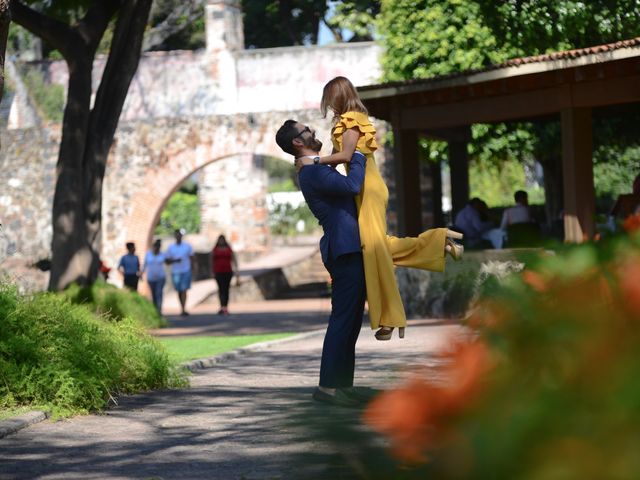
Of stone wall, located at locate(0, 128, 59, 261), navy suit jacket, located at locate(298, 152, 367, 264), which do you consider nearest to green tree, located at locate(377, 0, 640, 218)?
stone wall, located at locate(0, 128, 59, 261)

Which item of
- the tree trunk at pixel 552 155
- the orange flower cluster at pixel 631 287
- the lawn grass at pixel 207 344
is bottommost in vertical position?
the lawn grass at pixel 207 344

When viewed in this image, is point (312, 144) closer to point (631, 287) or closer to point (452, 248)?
point (452, 248)

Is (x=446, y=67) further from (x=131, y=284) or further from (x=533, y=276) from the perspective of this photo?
(x=533, y=276)

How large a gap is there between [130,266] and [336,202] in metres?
15.7

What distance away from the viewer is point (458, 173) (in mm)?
23109

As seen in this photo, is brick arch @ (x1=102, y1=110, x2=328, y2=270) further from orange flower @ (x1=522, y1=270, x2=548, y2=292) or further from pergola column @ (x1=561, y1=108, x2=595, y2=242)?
orange flower @ (x1=522, y1=270, x2=548, y2=292)

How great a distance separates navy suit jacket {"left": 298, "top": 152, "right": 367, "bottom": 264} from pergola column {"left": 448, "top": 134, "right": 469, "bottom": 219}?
53.6 ft

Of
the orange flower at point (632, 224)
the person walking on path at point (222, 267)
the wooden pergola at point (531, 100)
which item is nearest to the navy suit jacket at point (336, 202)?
the orange flower at point (632, 224)

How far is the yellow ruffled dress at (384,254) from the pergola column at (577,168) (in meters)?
9.18

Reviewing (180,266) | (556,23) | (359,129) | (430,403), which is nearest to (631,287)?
(430,403)

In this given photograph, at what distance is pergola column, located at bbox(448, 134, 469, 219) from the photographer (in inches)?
910

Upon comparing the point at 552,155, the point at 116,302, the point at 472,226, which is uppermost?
the point at 552,155

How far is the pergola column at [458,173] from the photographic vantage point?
2311cm

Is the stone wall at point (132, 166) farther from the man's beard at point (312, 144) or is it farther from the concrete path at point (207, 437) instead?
the man's beard at point (312, 144)
